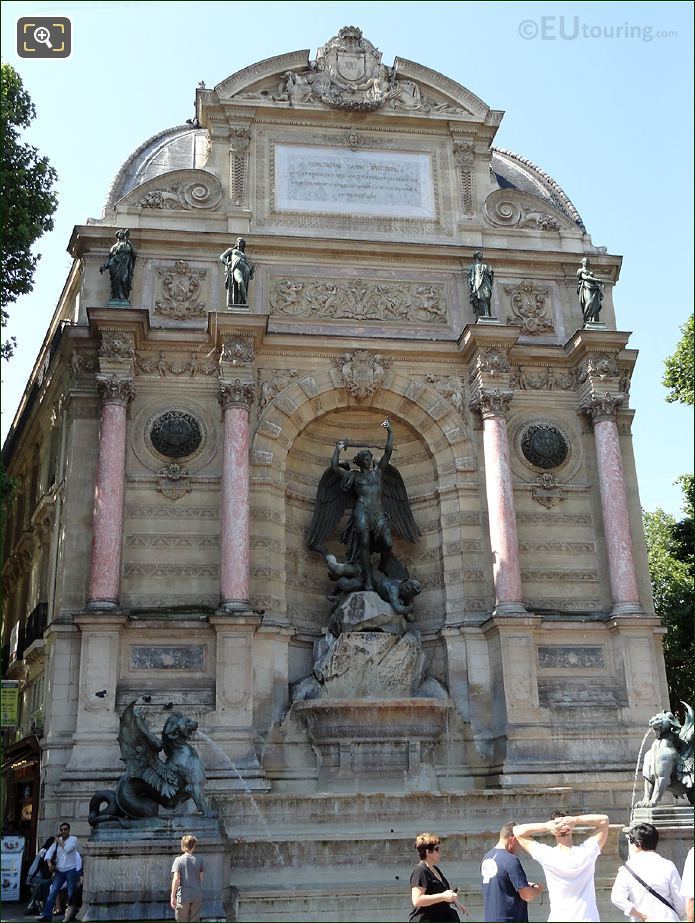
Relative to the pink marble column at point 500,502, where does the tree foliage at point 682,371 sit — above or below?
above

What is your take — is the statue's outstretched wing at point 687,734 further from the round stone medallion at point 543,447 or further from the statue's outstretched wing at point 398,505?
the statue's outstretched wing at point 398,505

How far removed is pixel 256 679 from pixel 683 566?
16.7 meters

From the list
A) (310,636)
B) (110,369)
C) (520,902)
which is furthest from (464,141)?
(520,902)

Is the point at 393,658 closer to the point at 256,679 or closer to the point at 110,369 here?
Answer: the point at 256,679

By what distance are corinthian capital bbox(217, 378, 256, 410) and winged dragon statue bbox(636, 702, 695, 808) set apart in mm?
10275

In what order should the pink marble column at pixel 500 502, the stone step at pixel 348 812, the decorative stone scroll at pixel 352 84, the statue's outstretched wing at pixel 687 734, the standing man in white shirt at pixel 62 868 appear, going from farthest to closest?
the decorative stone scroll at pixel 352 84
the pink marble column at pixel 500 502
the stone step at pixel 348 812
the statue's outstretched wing at pixel 687 734
the standing man in white shirt at pixel 62 868

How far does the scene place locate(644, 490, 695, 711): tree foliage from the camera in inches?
1041

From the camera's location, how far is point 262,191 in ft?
75.5

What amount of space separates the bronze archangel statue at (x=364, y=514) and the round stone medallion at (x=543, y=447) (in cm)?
290

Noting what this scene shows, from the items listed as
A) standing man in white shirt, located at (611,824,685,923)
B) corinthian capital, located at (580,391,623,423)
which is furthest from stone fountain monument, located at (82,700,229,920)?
corinthian capital, located at (580,391,623,423)

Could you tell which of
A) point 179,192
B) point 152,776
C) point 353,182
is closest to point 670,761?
point 152,776

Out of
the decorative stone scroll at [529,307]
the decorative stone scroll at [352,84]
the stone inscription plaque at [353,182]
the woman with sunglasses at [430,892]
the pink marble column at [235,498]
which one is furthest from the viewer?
the decorative stone scroll at [352,84]

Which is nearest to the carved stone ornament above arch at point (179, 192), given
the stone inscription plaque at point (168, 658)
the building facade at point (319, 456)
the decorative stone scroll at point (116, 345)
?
the building facade at point (319, 456)

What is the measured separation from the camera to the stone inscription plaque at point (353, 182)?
76.2 ft
